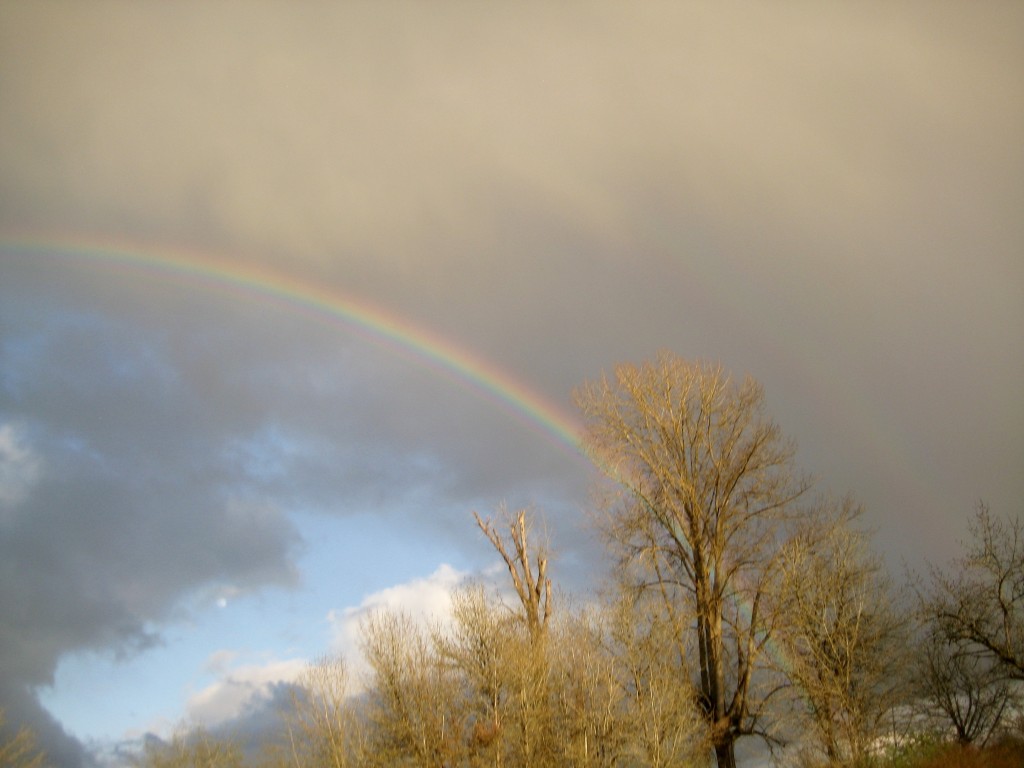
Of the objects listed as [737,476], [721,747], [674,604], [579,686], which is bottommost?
[721,747]

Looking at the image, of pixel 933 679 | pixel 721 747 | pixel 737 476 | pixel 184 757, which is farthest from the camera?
pixel 184 757

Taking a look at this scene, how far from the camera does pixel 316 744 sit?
3341cm

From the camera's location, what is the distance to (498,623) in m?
33.6

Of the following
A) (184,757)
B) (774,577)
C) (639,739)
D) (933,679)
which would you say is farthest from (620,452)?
(184,757)

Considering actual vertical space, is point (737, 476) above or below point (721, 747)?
above

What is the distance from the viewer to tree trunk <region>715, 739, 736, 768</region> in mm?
30203

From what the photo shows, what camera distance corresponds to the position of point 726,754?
3028 centimetres

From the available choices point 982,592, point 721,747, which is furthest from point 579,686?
point 982,592

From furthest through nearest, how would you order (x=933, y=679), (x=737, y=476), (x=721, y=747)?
(x=933, y=679), (x=737, y=476), (x=721, y=747)

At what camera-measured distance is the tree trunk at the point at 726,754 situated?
3020 cm

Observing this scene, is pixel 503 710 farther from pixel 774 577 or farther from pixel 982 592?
pixel 982 592

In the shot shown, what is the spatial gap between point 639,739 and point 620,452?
384 inches

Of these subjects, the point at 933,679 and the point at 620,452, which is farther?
the point at 933,679

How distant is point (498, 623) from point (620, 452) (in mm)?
7610
